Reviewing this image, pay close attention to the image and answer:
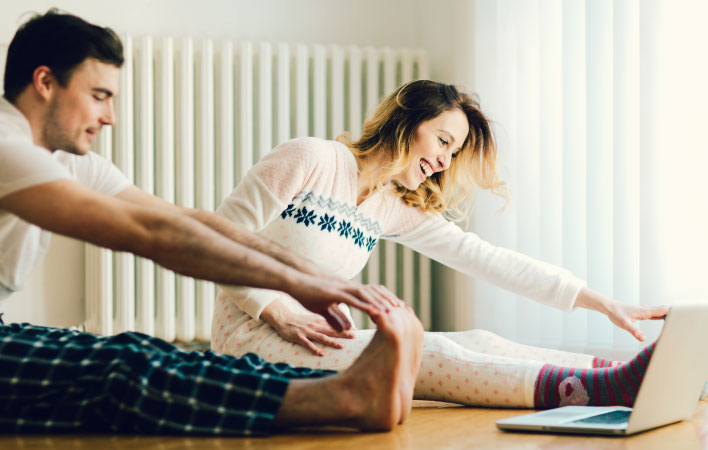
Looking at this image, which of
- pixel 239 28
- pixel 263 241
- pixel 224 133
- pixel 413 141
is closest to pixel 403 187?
pixel 413 141

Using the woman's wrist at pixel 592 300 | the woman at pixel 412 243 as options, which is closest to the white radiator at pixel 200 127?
the woman at pixel 412 243

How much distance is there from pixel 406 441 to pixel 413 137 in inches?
33.2

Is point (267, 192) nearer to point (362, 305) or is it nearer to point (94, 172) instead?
point (94, 172)

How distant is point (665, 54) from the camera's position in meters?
2.24

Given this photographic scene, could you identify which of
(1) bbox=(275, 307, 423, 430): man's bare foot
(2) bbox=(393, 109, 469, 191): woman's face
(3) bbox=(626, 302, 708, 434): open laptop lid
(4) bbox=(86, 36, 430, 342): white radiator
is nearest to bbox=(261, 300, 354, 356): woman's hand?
(1) bbox=(275, 307, 423, 430): man's bare foot

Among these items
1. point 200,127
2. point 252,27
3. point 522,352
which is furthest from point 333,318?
point 252,27

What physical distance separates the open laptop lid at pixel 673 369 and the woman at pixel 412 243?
0.27 feet

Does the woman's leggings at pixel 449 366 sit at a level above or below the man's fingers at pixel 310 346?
below

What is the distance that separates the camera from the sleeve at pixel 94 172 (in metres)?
1.45

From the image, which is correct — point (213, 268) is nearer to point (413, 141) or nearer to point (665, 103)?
point (413, 141)

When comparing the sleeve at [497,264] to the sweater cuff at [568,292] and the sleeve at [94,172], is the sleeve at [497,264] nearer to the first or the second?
the sweater cuff at [568,292]

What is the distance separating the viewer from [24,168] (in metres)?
1.07

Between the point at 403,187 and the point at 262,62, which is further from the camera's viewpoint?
the point at 262,62

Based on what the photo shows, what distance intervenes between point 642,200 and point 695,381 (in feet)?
3.41
